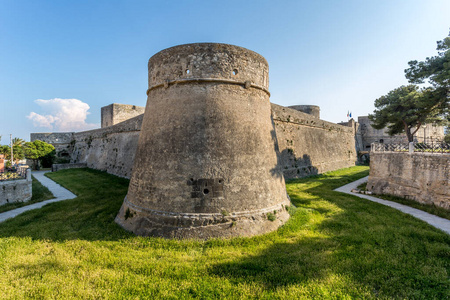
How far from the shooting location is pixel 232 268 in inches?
184

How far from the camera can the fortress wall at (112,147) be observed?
17.2 m

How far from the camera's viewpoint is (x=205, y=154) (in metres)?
6.54

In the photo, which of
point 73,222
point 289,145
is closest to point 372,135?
point 289,145

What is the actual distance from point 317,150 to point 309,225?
50.0 feet

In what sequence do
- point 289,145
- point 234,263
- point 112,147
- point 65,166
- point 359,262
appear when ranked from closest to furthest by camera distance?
1. point 234,263
2. point 359,262
3. point 289,145
4. point 112,147
5. point 65,166

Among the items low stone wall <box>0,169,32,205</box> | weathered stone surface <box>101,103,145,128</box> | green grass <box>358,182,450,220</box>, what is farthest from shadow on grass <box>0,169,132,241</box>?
weathered stone surface <box>101,103,145,128</box>

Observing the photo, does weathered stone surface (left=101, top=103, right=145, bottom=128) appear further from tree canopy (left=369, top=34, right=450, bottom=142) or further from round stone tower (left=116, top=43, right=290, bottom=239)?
tree canopy (left=369, top=34, right=450, bottom=142)

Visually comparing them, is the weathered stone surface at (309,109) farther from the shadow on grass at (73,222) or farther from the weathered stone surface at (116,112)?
the shadow on grass at (73,222)

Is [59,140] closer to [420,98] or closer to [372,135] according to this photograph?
[420,98]

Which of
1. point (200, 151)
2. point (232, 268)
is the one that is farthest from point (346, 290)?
point (200, 151)

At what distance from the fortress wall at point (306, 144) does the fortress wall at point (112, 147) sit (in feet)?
37.6

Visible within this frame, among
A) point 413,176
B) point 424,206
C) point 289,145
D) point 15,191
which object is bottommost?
point 424,206

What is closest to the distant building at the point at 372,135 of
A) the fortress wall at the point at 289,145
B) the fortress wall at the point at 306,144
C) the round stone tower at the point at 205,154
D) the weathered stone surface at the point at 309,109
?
the weathered stone surface at the point at 309,109

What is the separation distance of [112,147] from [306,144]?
18306 millimetres
